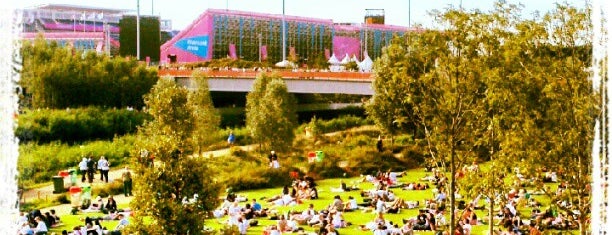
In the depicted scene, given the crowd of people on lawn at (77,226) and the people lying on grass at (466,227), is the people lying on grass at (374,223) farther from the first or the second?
the crowd of people on lawn at (77,226)

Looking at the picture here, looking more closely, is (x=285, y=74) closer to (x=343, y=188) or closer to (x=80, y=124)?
(x=80, y=124)

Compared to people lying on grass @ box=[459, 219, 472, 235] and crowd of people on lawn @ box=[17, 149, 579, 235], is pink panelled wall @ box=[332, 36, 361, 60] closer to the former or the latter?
crowd of people on lawn @ box=[17, 149, 579, 235]

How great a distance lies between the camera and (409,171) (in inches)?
1590

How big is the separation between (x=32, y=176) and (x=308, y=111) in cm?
3440

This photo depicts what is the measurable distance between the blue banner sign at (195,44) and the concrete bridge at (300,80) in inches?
1453

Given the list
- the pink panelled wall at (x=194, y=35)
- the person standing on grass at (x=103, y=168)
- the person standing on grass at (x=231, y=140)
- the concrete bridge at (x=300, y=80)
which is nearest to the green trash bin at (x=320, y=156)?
the person standing on grass at (x=231, y=140)

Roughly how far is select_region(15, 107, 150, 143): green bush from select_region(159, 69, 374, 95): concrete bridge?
6.24 m

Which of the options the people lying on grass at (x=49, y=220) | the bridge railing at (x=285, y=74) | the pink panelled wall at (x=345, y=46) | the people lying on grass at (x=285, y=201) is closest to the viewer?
the people lying on grass at (x=49, y=220)

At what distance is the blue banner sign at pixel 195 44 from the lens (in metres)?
96.6

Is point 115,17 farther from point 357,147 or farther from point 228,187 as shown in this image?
point 228,187

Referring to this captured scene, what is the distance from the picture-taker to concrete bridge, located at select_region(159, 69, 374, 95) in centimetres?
5734

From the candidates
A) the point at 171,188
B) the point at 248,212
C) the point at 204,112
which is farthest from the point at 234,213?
the point at 204,112

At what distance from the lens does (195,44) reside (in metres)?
97.0

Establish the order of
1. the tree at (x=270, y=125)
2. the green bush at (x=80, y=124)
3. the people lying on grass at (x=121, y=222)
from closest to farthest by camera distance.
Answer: the people lying on grass at (x=121, y=222) → the tree at (x=270, y=125) → the green bush at (x=80, y=124)
